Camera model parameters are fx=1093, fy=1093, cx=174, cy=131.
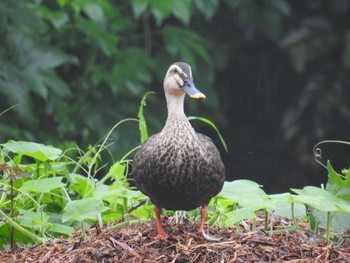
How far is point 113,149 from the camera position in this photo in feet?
25.5

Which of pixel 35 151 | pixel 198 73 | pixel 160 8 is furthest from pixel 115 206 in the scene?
pixel 198 73

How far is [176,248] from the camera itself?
146 inches

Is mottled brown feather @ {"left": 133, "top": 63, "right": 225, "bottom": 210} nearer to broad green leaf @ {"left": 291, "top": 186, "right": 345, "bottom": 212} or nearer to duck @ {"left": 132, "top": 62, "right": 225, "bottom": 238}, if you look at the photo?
duck @ {"left": 132, "top": 62, "right": 225, "bottom": 238}

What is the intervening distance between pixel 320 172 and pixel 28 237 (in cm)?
539

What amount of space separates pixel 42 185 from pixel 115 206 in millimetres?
392

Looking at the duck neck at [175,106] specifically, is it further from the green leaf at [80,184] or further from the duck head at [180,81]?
the green leaf at [80,184]

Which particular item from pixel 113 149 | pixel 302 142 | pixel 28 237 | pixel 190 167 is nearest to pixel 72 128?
pixel 113 149

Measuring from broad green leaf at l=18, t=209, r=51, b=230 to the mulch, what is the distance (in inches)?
3.4

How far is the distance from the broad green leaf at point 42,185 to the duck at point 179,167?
0.34 metres

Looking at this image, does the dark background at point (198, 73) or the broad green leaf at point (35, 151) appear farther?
the dark background at point (198, 73)

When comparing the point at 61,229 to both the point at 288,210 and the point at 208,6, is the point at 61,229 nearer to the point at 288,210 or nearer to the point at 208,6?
the point at 288,210

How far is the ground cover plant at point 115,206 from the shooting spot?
397 centimetres

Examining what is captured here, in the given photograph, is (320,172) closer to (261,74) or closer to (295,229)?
(261,74)

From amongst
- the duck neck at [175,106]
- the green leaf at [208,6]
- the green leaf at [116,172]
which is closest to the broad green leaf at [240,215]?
the duck neck at [175,106]
